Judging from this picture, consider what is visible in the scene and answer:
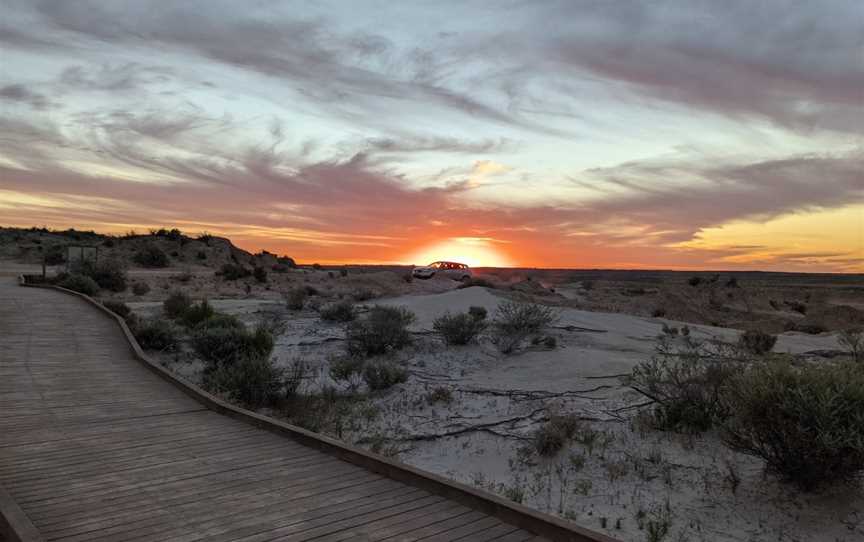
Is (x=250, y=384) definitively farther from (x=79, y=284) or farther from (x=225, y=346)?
(x=79, y=284)

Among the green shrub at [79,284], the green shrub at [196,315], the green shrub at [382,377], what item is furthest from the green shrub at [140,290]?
the green shrub at [382,377]

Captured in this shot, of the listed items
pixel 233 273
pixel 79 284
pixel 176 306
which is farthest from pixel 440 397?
pixel 233 273

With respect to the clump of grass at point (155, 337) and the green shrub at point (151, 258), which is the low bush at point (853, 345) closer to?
the clump of grass at point (155, 337)

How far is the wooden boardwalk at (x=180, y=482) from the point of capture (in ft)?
15.4

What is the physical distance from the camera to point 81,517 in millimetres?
4777

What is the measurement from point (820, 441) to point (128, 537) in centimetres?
687

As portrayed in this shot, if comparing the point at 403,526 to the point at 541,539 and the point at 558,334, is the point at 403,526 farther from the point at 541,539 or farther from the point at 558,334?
the point at 558,334

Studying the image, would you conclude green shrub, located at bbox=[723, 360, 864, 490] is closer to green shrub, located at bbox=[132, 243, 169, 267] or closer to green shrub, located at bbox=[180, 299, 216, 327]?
green shrub, located at bbox=[180, 299, 216, 327]

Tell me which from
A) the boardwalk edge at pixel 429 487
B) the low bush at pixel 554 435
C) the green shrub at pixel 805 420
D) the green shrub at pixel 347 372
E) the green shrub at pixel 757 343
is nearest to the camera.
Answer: the boardwalk edge at pixel 429 487

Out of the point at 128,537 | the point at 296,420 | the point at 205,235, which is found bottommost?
the point at 296,420

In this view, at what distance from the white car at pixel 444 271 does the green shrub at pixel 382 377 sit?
33.5m

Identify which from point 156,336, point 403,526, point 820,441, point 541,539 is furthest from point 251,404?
point 820,441

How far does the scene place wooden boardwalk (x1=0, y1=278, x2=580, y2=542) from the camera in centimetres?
470

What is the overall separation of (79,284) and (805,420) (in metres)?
29.0
